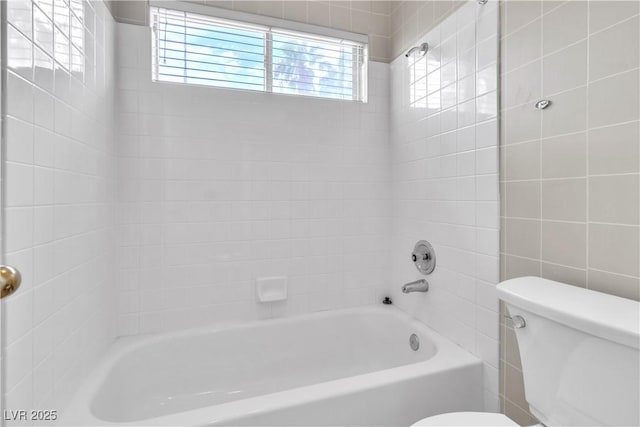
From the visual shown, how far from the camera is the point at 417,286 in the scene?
71.6 inches

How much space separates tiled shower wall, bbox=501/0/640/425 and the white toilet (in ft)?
0.46

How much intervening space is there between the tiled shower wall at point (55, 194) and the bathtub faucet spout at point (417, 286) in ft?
4.98

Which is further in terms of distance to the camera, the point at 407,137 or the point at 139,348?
the point at 407,137

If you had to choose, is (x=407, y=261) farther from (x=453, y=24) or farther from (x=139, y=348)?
(x=139, y=348)

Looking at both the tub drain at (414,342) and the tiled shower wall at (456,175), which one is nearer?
the tiled shower wall at (456,175)

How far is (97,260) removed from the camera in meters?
1.44

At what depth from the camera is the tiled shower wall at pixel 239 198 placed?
173 centimetres

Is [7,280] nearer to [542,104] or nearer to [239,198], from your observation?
[239,198]

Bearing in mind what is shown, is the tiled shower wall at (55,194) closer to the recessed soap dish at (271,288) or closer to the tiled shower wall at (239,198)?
the tiled shower wall at (239,198)

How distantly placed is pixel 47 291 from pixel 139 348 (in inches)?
31.4

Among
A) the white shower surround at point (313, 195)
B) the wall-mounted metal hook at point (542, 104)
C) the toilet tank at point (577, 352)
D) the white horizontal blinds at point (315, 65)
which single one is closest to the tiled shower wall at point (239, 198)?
the white shower surround at point (313, 195)

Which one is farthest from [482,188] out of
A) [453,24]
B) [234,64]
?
[234,64]

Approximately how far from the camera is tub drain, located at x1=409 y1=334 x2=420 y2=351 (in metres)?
1.77

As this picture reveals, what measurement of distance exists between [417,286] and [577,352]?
37.9 inches
